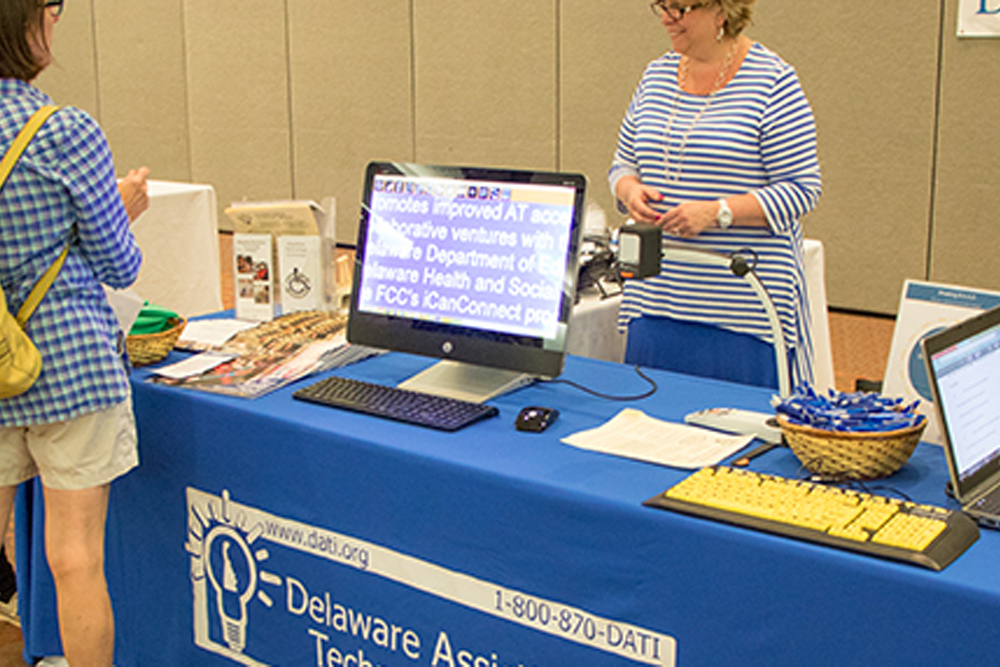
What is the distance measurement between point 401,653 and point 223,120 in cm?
643

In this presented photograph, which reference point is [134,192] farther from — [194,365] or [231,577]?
[231,577]

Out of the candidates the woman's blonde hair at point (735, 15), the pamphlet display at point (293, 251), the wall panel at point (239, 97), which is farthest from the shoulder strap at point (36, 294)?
the wall panel at point (239, 97)

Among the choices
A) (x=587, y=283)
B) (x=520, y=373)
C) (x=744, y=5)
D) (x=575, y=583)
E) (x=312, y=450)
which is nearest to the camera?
(x=575, y=583)

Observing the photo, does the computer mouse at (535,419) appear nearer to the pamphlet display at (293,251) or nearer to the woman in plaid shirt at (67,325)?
→ the woman in plaid shirt at (67,325)

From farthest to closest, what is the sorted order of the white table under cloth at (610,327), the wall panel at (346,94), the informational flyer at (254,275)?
the wall panel at (346,94)
the white table under cloth at (610,327)
the informational flyer at (254,275)

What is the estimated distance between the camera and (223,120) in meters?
7.56

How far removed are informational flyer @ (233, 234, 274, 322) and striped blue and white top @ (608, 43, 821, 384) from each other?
0.83m

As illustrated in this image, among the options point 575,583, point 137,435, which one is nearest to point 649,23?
point 137,435

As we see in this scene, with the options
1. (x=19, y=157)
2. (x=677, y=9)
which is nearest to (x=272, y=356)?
(x=19, y=157)

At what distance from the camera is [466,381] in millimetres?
1973

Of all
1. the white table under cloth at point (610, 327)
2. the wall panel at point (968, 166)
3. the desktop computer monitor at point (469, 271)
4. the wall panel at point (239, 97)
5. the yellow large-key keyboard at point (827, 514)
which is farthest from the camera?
the wall panel at point (239, 97)

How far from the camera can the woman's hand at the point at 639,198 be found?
7.30ft

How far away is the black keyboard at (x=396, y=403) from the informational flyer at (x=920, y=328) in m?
0.65

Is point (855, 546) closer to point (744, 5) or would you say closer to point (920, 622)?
point (920, 622)
